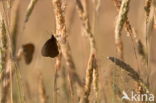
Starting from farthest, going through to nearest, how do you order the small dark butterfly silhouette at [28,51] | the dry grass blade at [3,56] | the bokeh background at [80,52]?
the bokeh background at [80,52], the small dark butterfly silhouette at [28,51], the dry grass blade at [3,56]

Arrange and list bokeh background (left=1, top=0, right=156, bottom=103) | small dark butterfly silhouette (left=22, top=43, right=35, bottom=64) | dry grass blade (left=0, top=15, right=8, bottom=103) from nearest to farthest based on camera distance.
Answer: dry grass blade (left=0, top=15, right=8, bottom=103) → small dark butterfly silhouette (left=22, top=43, right=35, bottom=64) → bokeh background (left=1, top=0, right=156, bottom=103)

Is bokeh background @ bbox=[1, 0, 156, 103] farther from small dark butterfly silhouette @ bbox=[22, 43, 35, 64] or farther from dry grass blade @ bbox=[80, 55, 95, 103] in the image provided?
dry grass blade @ bbox=[80, 55, 95, 103]

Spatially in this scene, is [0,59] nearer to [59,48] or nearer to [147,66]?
[59,48]

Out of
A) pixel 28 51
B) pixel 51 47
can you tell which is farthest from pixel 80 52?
pixel 51 47

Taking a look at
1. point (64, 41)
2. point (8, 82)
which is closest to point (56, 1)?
point (64, 41)

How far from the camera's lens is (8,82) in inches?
51.4

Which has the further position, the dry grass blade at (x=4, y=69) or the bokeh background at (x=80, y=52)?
the bokeh background at (x=80, y=52)

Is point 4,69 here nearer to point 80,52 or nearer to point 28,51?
point 28,51

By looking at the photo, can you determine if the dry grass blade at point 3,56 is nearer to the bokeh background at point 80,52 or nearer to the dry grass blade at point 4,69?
the dry grass blade at point 4,69

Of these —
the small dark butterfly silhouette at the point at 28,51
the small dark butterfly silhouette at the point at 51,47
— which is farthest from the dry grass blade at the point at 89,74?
the small dark butterfly silhouette at the point at 28,51

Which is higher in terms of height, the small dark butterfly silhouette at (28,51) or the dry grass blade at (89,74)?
the small dark butterfly silhouette at (28,51)

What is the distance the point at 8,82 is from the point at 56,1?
→ 229mm

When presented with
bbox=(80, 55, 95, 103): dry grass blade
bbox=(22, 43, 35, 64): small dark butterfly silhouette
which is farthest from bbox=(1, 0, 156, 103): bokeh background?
bbox=(80, 55, 95, 103): dry grass blade

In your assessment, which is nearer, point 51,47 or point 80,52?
point 51,47
